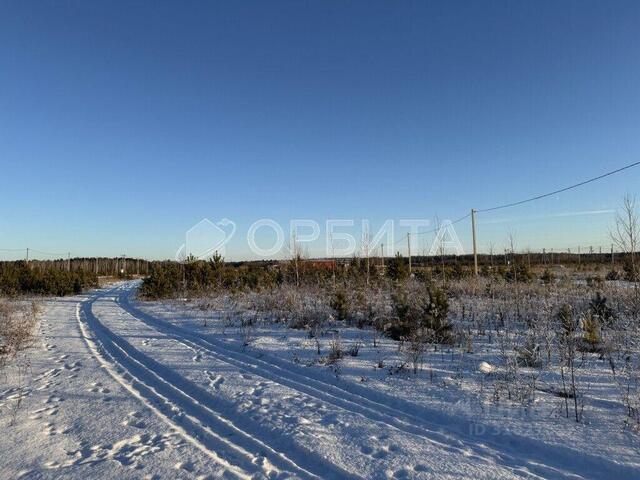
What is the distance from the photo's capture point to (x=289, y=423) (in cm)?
416

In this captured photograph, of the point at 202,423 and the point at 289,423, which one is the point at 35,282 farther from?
the point at 289,423

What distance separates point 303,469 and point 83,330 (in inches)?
388

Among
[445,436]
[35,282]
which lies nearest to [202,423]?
[445,436]

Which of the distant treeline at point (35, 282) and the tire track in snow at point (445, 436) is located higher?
the distant treeline at point (35, 282)

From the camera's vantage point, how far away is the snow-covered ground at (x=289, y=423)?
329 centimetres

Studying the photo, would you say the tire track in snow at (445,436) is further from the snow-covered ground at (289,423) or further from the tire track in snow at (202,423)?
the tire track in snow at (202,423)

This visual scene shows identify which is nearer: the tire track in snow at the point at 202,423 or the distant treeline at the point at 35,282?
the tire track in snow at the point at 202,423

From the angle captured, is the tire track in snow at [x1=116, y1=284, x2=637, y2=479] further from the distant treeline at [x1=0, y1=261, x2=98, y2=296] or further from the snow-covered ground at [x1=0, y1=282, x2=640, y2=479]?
the distant treeline at [x1=0, y1=261, x2=98, y2=296]

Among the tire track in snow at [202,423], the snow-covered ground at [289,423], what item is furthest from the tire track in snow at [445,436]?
the tire track in snow at [202,423]

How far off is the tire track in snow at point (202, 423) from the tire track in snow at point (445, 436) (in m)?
1.13

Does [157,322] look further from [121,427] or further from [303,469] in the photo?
[303,469]

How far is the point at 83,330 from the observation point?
10812mm

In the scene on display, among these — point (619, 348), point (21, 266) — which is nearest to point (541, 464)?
point (619, 348)

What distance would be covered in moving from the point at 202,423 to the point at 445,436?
2489 mm
